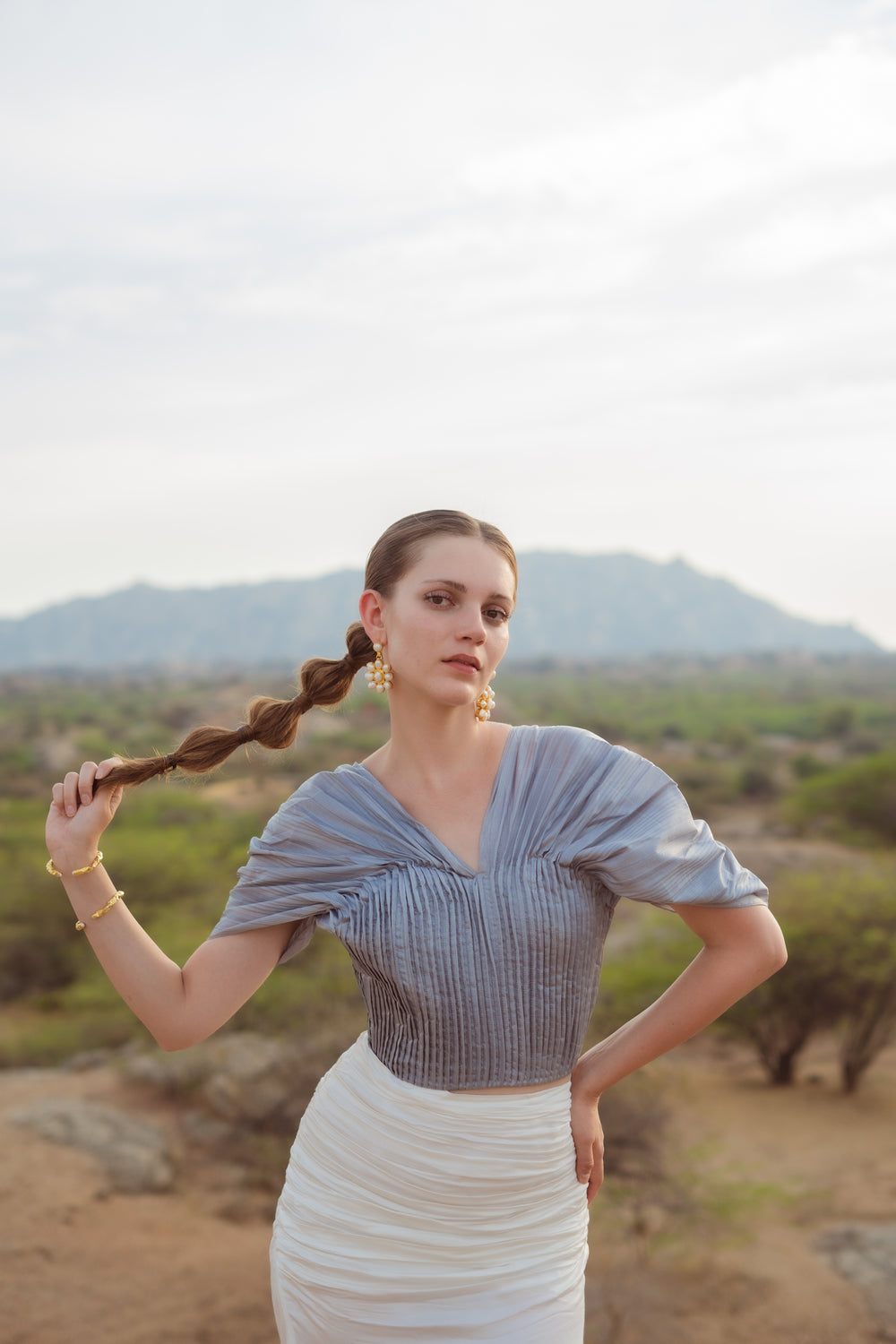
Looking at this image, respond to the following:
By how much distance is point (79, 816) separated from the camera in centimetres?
193

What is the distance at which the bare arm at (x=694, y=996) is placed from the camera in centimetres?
184

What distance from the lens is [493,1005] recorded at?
73.2 inches

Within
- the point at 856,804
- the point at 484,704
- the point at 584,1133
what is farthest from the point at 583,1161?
the point at 856,804

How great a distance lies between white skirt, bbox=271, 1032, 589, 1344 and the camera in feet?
6.03

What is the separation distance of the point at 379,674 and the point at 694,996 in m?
0.83

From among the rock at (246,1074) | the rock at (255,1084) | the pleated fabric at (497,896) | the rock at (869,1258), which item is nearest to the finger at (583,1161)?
the pleated fabric at (497,896)

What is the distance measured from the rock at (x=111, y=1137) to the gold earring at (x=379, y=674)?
216 inches

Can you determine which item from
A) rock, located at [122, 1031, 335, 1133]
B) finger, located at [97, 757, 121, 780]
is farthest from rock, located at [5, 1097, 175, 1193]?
finger, located at [97, 757, 121, 780]

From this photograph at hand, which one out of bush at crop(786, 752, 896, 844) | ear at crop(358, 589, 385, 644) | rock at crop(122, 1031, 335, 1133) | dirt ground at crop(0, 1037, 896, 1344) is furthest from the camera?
bush at crop(786, 752, 896, 844)

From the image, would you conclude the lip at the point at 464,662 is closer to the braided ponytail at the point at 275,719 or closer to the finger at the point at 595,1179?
Result: the braided ponytail at the point at 275,719

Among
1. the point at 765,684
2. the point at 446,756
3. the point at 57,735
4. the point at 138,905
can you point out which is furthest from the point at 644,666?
the point at 446,756

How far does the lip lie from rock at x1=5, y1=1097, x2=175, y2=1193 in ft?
18.6

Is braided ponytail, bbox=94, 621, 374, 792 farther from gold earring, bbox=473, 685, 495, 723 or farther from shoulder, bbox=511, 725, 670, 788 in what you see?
shoulder, bbox=511, 725, 670, 788

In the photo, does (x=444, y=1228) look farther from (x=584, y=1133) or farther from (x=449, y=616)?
(x=449, y=616)
